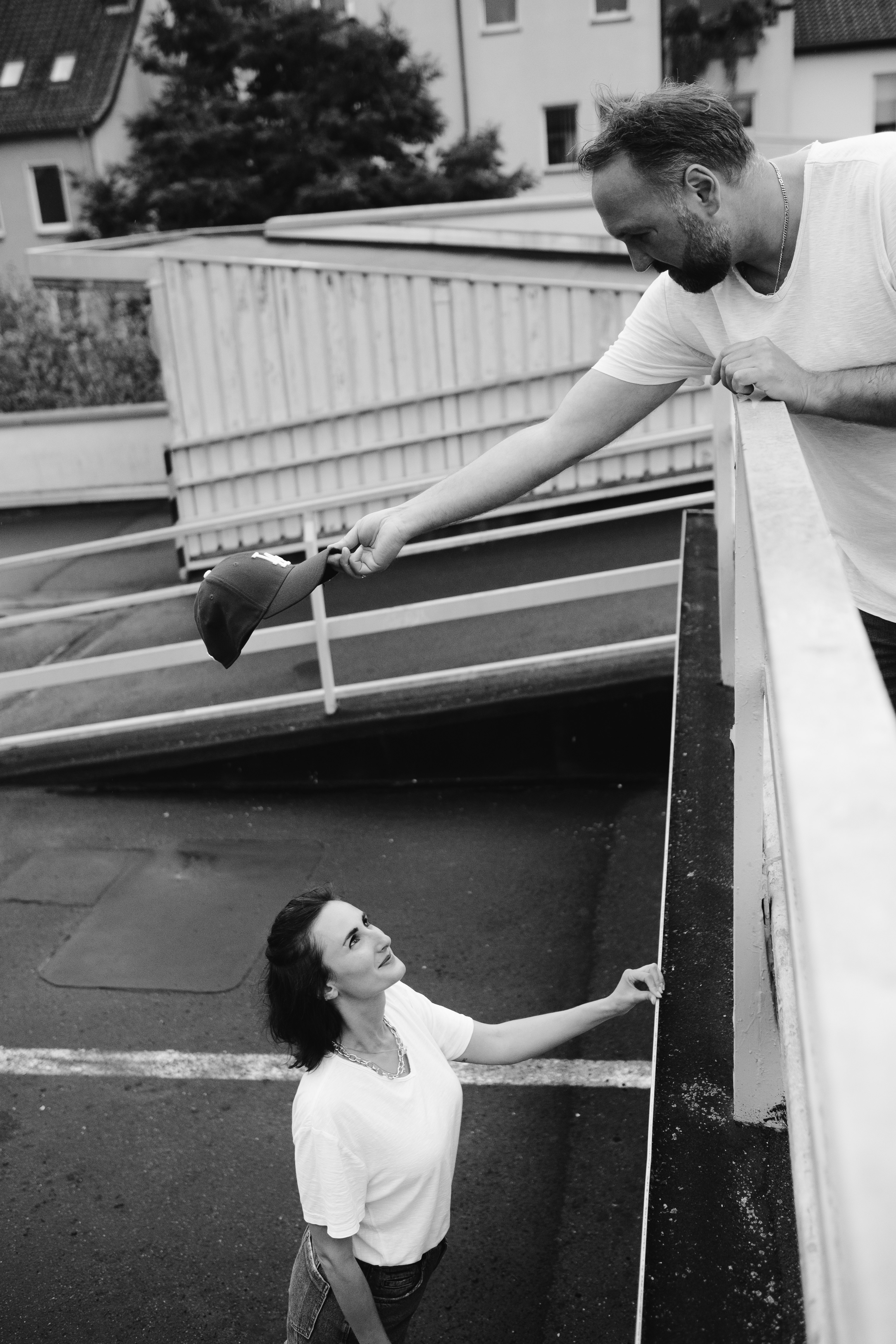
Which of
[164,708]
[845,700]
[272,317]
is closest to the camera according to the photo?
[845,700]

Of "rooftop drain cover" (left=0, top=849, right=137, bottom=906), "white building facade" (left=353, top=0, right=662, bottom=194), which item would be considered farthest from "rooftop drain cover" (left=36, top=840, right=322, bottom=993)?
"white building facade" (left=353, top=0, right=662, bottom=194)

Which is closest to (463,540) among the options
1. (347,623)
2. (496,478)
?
(347,623)

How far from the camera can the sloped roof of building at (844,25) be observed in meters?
27.3

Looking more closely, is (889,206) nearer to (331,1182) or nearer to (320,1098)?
(320,1098)

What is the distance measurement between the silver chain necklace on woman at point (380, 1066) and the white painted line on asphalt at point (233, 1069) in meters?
1.55

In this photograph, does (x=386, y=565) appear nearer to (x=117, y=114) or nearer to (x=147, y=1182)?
(x=147, y=1182)

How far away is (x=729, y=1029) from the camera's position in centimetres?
223

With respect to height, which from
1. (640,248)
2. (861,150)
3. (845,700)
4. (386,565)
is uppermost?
(861,150)

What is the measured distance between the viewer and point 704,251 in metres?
1.90

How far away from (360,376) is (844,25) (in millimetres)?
23567

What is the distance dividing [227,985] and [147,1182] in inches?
42.7

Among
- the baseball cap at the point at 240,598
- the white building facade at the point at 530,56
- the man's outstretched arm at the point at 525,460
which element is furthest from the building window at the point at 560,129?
the baseball cap at the point at 240,598

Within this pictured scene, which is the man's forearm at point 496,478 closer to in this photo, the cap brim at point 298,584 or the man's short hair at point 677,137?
the cap brim at point 298,584

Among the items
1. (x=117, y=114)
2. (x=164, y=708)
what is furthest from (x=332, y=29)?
(x=117, y=114)
